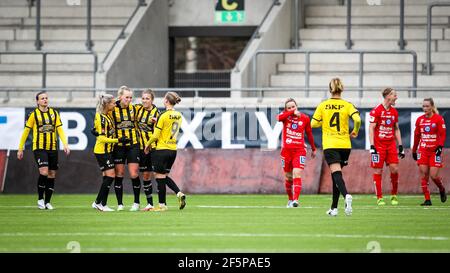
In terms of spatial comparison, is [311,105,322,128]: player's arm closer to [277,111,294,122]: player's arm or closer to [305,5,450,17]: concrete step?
[277,111,294,122]: player's arm

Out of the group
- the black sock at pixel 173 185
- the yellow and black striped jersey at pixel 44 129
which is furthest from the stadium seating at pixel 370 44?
→ the black sock at pixel 173 185

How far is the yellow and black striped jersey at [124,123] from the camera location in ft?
61.9

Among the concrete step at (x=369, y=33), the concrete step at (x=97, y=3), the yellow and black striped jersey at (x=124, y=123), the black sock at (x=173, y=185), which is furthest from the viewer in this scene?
the concrete step at (x=97, y=3)

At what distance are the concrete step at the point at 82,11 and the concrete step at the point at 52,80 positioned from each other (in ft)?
10.2

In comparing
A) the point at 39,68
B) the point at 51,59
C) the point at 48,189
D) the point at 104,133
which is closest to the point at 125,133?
the point at 104,133

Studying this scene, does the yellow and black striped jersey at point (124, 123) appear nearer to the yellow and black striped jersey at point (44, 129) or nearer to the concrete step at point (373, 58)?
the yellow and black striped jersey at point (44, 129)

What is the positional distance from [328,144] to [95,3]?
58.2 feet

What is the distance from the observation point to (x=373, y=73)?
3016 cm

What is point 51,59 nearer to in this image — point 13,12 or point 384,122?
point 13,12

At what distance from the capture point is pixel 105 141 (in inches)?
735

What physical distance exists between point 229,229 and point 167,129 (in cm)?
370

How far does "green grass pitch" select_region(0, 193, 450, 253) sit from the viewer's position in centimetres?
1281
